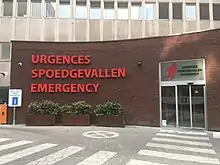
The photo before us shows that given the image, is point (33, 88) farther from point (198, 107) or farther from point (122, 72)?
point (198, 107)

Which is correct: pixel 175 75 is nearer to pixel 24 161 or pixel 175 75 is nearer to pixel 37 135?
pixel 37 135

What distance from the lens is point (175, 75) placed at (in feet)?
54.2

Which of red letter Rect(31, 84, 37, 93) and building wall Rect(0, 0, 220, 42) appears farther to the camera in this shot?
building wall Rect(0, 0, 220, 42)

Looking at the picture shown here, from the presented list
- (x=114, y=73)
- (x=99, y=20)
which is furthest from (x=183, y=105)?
(x=99, y=20)

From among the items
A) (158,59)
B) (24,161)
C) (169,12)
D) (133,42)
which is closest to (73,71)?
(133,42)

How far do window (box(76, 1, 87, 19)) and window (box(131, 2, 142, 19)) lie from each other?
4836 mm

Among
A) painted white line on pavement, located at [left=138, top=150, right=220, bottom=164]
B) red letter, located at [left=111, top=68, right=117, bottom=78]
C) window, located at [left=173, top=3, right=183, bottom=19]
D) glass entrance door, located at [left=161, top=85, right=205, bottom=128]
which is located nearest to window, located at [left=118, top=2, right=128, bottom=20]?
window, located at [left=173, top=3, right=183, bottom=19]

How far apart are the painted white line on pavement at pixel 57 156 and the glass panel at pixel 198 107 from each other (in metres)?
8.21

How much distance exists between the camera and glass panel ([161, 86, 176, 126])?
16.5 meters

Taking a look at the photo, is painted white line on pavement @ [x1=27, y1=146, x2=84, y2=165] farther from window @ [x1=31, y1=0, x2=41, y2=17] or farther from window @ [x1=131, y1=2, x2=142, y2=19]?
window @ [x1=131, y1=2, x2=142, y2=19]

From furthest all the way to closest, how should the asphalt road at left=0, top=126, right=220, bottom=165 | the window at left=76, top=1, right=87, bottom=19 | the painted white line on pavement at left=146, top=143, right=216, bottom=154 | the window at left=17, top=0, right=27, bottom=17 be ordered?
the window at left=76, top=1, right=87, bottom=19
the window at left=17, top=0, right=27, bottom=17
the painted white line on pavement at left=146, top=143, right=216, bottom=154
the asphalt road at left=0, top=126, right=220, bottom=165

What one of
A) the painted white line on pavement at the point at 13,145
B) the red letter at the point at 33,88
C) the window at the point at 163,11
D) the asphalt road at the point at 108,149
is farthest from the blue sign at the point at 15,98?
the window at the point at 163,11

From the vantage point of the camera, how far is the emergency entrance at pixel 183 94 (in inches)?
619

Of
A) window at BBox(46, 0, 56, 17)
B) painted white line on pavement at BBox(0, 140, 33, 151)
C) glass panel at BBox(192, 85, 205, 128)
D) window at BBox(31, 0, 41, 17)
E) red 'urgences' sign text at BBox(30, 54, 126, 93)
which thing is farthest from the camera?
window at BBox(46, 0, 56, 17)
